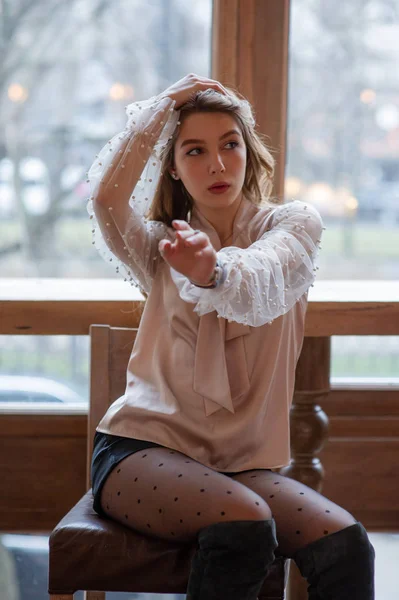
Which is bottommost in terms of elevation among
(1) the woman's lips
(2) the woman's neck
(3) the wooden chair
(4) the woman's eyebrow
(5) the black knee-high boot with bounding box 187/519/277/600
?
(3) the wooden chair

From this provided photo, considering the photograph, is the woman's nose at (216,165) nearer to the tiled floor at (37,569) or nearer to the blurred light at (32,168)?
the blurred light at (32,168)

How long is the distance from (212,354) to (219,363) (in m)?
0.03

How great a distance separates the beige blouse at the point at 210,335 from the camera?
1.56m

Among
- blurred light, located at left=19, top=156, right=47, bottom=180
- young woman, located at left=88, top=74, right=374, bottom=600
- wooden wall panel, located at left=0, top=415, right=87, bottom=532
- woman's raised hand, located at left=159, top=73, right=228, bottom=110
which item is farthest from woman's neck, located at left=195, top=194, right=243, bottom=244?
wooden wall panel, located at left=0, top=415, right=87, bottom=532

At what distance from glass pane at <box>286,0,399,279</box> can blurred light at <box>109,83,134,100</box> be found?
0.47 m

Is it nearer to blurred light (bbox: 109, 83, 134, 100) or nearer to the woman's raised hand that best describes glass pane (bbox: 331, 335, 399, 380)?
blurred light (bbox: 109, 83, 134, 100)

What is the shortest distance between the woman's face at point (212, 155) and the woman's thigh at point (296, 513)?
58 centimetres

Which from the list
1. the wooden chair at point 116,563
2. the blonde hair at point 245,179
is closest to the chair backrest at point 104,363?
the blonde hair at point 245,179

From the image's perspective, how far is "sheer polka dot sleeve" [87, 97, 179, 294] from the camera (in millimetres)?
1656

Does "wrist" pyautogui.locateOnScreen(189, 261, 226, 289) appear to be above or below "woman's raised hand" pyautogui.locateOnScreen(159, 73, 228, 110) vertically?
below

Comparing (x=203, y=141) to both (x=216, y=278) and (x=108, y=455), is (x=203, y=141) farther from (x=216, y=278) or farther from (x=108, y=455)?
(x=108, y=455)

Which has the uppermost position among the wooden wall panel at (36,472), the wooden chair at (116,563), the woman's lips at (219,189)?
the woman's lips at (219,189)

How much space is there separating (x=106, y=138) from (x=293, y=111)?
22.1 inches

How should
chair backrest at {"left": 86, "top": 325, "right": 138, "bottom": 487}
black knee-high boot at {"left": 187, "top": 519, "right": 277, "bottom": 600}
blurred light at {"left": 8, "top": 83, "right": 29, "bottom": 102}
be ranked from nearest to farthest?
1. black knee-high boot at {"left": 187, "top": 519, "right": 277, "bottom": 600}
2. chair backrest at {"left": 86, "top": 325, "right": 138, "bottom": 487}
3. blurred light at {"left": 8, "top": 83, "right": 29, "bottom": 102}
